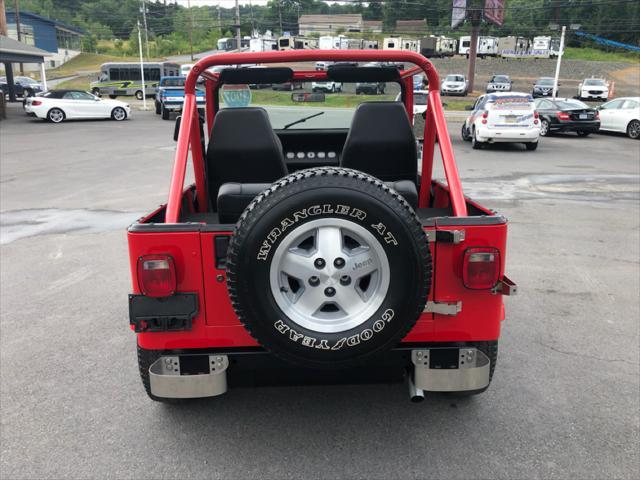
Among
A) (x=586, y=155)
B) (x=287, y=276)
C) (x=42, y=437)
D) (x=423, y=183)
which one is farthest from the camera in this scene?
(x=586, y=155)

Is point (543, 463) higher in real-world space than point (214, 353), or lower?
lower

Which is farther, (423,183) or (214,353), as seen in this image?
(423,183)

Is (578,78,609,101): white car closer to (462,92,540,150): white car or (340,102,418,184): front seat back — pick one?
(462,92,540,150): white car

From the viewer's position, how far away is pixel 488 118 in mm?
16547

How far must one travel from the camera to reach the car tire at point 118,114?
2828cm

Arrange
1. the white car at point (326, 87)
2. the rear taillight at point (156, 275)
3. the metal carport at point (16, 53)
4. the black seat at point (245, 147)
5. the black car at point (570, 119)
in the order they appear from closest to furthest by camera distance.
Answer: the rear taillight at point (156, 275), the black seat at point (245, 147), the white car at point (326, 87), the black car at point (570, 119), the metal carport at point (16, 53)

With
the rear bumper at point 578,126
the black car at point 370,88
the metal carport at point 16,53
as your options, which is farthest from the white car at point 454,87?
the black car at point 370,88

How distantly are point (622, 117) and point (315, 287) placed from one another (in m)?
21.9

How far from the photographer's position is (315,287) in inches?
98.6

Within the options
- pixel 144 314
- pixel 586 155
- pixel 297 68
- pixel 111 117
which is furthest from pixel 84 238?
pixel 111 117

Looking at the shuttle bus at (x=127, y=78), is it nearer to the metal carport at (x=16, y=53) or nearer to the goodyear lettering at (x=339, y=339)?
the metal carport at (x=16, y=53)

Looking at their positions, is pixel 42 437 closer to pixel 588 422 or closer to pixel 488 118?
pixel 588 422

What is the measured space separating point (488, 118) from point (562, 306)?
40.8ft

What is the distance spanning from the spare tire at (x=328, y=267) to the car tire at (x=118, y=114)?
1115 inches
